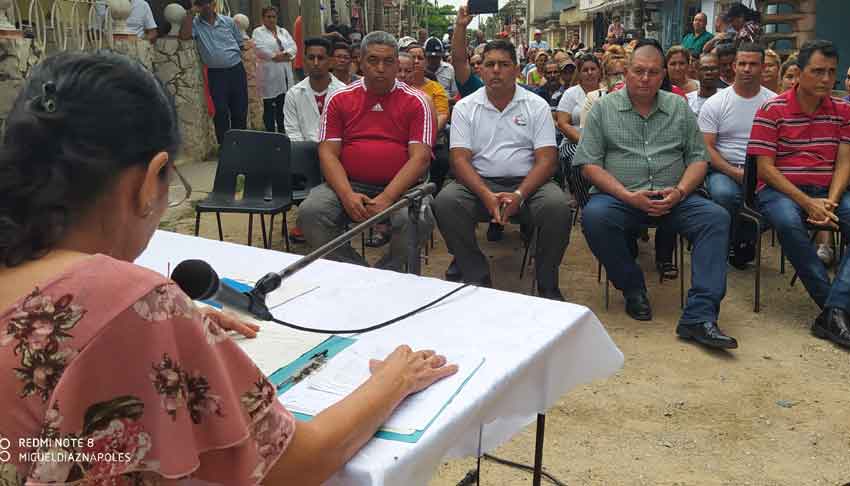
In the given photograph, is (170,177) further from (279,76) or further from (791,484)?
(279,76)

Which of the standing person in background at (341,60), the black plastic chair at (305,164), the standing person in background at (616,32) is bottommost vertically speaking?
the black plastic chair at (305,164)

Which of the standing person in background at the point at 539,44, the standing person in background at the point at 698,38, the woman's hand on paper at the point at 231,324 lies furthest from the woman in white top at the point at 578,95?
the standing person in background at the point at 539,44

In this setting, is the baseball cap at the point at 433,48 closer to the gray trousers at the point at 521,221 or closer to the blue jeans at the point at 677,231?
the gray trousers at the point at 521,221

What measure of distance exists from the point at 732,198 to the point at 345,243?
3.64 metres

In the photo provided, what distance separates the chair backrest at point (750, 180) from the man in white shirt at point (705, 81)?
45.2 inches

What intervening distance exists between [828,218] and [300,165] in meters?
3.21

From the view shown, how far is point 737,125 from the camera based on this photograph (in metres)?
5.05

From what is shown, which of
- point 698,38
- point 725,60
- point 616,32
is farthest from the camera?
point 616,32

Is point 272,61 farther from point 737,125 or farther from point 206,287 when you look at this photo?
point 206,287

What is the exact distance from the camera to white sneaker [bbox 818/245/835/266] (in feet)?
16.5

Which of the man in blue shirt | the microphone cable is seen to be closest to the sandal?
the microphone cable

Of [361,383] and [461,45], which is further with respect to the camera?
[461,45]

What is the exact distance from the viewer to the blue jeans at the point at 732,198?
4789 mm

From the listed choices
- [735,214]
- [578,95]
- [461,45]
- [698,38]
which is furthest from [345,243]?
[698,38]
